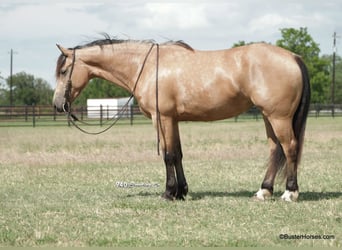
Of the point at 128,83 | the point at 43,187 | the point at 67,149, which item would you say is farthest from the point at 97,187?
the point at 67,149

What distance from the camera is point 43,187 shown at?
9266 millimetres

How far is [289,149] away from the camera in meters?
Answer: 7.52

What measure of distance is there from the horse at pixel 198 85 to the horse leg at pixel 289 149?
0.5 inches

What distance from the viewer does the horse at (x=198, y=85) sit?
7422 mm

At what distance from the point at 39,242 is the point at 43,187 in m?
3.99

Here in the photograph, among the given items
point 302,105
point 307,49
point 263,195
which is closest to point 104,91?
point 307,49

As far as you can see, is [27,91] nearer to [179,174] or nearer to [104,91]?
[104,91]

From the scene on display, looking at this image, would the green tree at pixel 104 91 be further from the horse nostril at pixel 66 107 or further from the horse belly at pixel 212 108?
the horse belly at pixel 212 108

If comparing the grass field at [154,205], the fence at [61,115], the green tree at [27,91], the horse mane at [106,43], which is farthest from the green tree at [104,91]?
the horse mane at [106,43]

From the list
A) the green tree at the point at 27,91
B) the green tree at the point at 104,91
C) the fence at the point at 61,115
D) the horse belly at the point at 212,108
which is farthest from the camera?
the green tree at the point at 27,91

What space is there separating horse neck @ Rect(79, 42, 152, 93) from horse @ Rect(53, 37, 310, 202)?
0.05 feet

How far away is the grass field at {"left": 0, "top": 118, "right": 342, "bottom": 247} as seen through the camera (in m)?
5.51

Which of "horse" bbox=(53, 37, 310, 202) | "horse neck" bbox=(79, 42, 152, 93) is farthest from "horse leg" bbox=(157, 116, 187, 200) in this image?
Answer: "horse neck" bbox=(79, 42, 152, 93)

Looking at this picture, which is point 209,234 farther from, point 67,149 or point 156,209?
point 67,149
